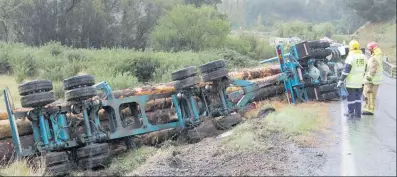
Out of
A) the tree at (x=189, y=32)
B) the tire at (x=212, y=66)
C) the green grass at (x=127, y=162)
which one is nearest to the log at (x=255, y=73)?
the tire at (x=212, y=66)

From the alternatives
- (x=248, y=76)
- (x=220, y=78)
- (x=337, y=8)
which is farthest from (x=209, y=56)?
(x=337, y=8)

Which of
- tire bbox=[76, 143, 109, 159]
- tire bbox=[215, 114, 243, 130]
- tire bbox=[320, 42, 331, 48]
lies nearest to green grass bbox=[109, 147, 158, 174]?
tire bbox=[76, 143, 109, 159]

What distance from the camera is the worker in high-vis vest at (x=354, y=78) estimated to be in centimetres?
945

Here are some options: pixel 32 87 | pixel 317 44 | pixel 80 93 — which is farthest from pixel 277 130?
pixel 317 44

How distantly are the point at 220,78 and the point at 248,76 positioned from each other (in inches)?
161

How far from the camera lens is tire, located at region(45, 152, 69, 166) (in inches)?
292

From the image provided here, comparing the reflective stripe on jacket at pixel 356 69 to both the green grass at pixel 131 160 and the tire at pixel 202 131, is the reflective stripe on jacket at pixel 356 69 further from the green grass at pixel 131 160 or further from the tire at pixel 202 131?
the green grass at pixel 131 160

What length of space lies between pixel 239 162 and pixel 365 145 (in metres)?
2.13

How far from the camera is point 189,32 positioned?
114ft

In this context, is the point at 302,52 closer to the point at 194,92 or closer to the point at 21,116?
the point at 194,92

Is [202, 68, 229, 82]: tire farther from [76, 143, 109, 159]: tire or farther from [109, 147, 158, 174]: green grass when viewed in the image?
[76, 143, 109, 159]: tire

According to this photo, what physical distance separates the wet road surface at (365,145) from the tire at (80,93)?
4331 millimetres

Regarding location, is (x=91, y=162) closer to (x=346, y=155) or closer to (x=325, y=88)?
(x=346, y=155)

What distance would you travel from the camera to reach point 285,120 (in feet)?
29.0
